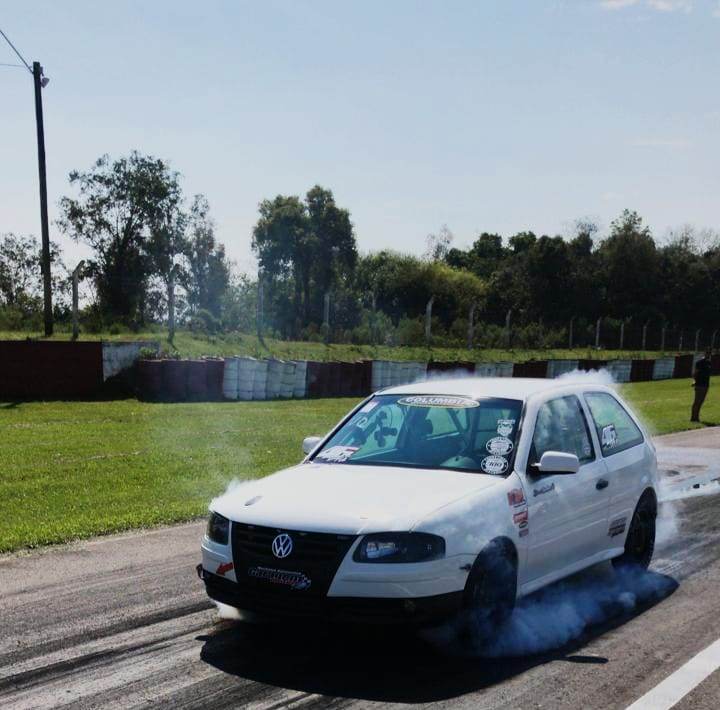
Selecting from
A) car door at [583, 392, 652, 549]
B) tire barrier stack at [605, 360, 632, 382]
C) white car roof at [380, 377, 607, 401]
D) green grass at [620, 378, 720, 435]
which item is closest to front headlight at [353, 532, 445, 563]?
white car roof at [380, 377, 607, 401]

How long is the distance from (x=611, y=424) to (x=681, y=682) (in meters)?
2.65

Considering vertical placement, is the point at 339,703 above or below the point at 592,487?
below

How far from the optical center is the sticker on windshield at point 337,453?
6274 millimetres

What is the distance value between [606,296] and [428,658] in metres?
71.3

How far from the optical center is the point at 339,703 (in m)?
4.45

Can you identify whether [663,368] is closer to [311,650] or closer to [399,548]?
[311,650]

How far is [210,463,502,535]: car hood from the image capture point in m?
5.01

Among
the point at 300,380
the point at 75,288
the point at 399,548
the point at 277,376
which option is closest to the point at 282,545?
the point at 399,548

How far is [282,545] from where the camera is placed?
504cm

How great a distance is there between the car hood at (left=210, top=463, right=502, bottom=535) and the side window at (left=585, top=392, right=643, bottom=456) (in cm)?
161

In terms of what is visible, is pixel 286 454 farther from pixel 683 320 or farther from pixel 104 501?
pixel 683 320

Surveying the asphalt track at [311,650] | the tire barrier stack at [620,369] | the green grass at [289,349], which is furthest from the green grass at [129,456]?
the tire barrier stack at [620,369]

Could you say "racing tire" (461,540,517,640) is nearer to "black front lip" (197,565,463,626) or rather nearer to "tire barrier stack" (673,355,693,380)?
"black front lip" (197,565,463,626)

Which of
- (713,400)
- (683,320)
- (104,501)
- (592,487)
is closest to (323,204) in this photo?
(713,400)
